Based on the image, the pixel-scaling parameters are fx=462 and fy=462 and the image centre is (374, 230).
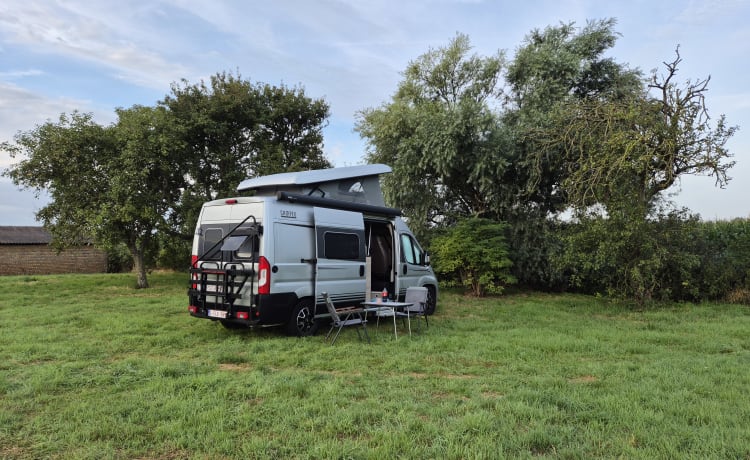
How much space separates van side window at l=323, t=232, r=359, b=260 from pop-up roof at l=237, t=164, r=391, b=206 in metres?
0.98

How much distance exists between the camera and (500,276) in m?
14.7

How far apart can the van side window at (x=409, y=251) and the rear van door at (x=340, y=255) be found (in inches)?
55.5

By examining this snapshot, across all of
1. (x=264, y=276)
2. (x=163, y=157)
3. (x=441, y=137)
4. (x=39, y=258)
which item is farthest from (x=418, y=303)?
(x=39, y=258)

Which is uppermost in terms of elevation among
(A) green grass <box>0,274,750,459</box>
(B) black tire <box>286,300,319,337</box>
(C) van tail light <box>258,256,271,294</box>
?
(C) van tail light <box>258,256,271,294</box>

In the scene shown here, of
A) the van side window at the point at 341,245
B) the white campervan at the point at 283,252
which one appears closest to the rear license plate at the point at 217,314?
the white campervan at the point at 283,252

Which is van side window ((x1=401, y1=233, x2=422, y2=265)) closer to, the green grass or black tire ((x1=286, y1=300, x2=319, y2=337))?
the green grass

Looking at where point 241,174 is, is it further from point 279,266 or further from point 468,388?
point 468,388

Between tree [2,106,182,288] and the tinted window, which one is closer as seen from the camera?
Answer: the tinted window

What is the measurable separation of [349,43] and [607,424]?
10938 mm

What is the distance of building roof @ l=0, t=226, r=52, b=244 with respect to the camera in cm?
2591

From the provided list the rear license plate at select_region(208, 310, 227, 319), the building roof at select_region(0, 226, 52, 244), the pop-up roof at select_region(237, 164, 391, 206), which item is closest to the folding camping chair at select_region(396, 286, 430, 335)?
the pop-up roof at select_region(237, 164, 391, 206)

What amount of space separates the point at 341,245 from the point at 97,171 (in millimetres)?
11034

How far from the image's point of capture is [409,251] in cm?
1055

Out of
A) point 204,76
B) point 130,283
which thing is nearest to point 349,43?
point 204,76
